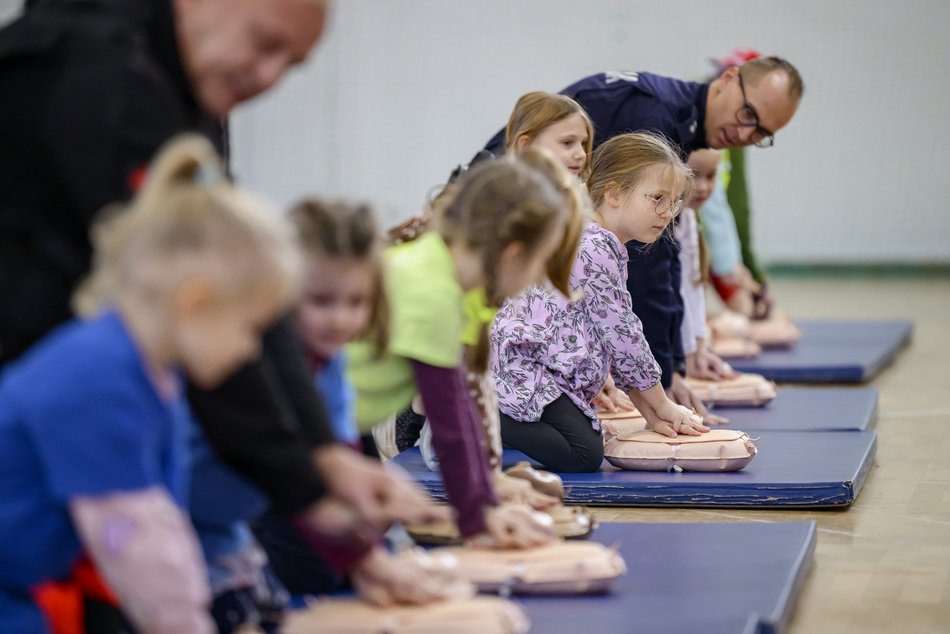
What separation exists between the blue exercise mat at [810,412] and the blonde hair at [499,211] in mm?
2015

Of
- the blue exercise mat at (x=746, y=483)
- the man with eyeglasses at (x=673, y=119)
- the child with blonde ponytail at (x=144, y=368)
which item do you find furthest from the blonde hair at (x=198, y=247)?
the man with eyeglasses at (x=673, y=119)

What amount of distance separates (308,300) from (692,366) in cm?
304

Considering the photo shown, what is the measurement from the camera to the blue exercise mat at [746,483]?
3.55 meters

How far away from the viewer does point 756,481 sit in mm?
3607

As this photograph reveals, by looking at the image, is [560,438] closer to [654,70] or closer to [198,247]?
[198,247]

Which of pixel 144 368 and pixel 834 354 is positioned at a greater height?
pixel 144 368

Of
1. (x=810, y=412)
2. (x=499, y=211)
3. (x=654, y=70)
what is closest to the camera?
(x=499, y=211)

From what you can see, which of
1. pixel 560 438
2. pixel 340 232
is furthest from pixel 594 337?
pixel 340 232

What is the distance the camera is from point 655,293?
4.25 m

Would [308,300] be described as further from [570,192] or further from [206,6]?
[570,192]

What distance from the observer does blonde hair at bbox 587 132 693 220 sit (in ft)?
12.4

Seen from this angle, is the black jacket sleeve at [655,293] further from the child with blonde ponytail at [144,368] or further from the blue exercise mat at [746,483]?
the child with blonde ponytail at [144,368]

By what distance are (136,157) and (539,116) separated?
211 centimetres

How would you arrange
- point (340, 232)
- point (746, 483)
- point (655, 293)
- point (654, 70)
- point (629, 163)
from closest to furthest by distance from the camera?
point (340, 232) → point (746, 483) → point (629, 163) → point (655, 293) → point (654, 70)
